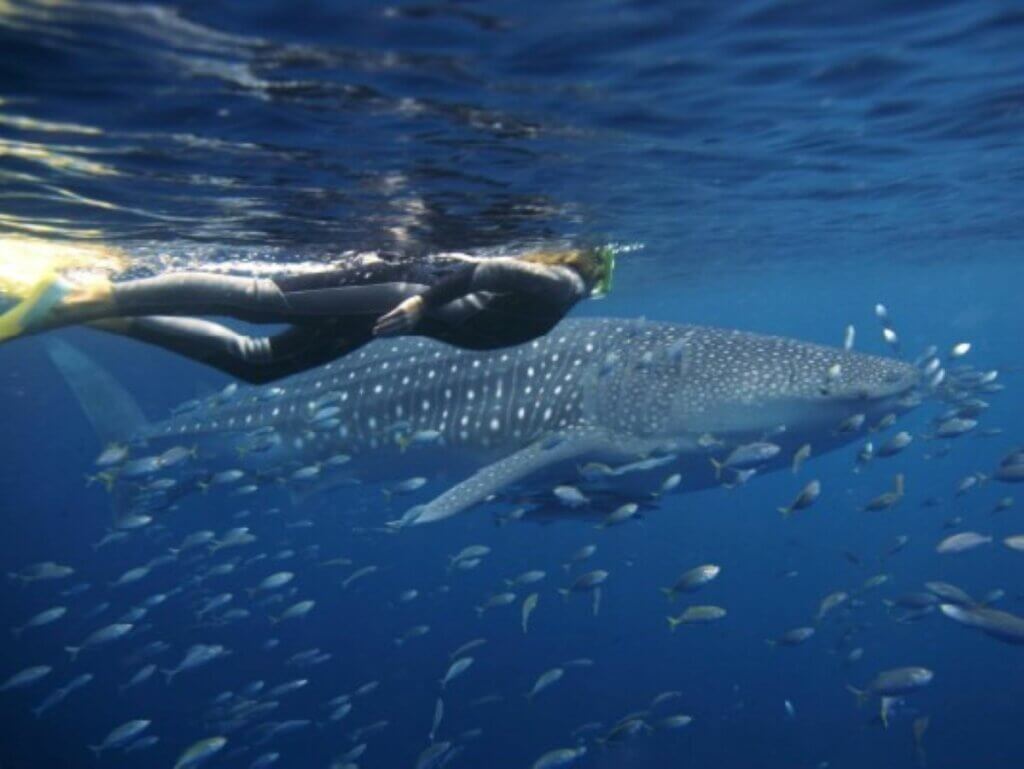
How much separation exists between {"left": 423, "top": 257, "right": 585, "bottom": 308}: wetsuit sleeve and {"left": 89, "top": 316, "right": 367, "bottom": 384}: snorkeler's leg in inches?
49.5

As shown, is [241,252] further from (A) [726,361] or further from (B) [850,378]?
(B) [850,378]

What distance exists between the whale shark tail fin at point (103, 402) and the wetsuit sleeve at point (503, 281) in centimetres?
942

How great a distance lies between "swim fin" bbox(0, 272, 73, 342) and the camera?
535 cm

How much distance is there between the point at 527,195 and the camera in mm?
10586

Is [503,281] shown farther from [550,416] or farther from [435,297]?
[550,416]

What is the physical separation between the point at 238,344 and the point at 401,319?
143cm

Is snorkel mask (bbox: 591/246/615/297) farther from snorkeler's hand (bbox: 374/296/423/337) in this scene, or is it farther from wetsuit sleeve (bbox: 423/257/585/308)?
snorkeler's hand (bbox: 374/296/423/337)

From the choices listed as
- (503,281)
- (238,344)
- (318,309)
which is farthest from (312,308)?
(503,281)

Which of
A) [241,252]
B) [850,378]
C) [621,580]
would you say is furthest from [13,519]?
[850,378]

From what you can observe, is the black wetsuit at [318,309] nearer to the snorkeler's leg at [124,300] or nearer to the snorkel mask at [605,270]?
the snorkeler's leg at [124,300]

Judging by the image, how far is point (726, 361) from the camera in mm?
9781

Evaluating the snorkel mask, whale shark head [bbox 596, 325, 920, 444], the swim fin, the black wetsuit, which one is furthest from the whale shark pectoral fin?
the swim fin

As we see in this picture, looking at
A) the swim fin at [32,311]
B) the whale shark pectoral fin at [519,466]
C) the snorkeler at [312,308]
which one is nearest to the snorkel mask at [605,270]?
the snorkeler at [312,308]

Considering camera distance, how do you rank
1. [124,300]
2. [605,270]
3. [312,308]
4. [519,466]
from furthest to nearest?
[519,466] < [605,270] < [312,308] < [124,300]
